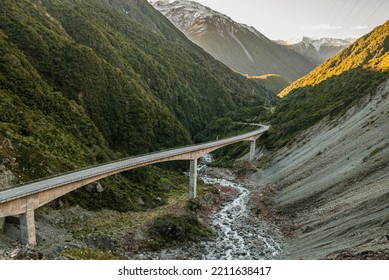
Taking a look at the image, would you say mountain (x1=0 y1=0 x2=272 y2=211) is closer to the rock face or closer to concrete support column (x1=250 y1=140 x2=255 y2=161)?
the rock face

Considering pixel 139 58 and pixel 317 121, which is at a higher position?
pixel 139 58

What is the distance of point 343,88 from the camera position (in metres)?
94.9

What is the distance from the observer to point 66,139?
51.3 meters

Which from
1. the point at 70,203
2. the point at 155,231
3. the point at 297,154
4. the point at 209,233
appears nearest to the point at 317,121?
the point at 297,154

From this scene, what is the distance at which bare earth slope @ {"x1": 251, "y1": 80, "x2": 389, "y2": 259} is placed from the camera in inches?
1130

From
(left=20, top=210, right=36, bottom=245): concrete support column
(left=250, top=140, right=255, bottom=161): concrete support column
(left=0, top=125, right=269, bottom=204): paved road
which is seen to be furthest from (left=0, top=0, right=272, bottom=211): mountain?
(left=250, top=140, right=255, bottom=161): concrete support column

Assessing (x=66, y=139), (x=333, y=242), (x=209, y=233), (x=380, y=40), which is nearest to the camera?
(x=333, y=242)

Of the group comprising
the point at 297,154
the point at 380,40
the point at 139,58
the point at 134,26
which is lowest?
the point at 297,154

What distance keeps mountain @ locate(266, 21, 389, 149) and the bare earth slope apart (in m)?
6.58

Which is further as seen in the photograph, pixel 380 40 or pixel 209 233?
pixel 380 40

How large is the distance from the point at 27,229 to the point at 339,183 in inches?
1420

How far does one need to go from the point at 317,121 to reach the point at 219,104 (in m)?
76.3

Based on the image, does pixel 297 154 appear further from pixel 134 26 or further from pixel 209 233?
pixel 134 26

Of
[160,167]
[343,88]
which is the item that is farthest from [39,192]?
[343,88]
